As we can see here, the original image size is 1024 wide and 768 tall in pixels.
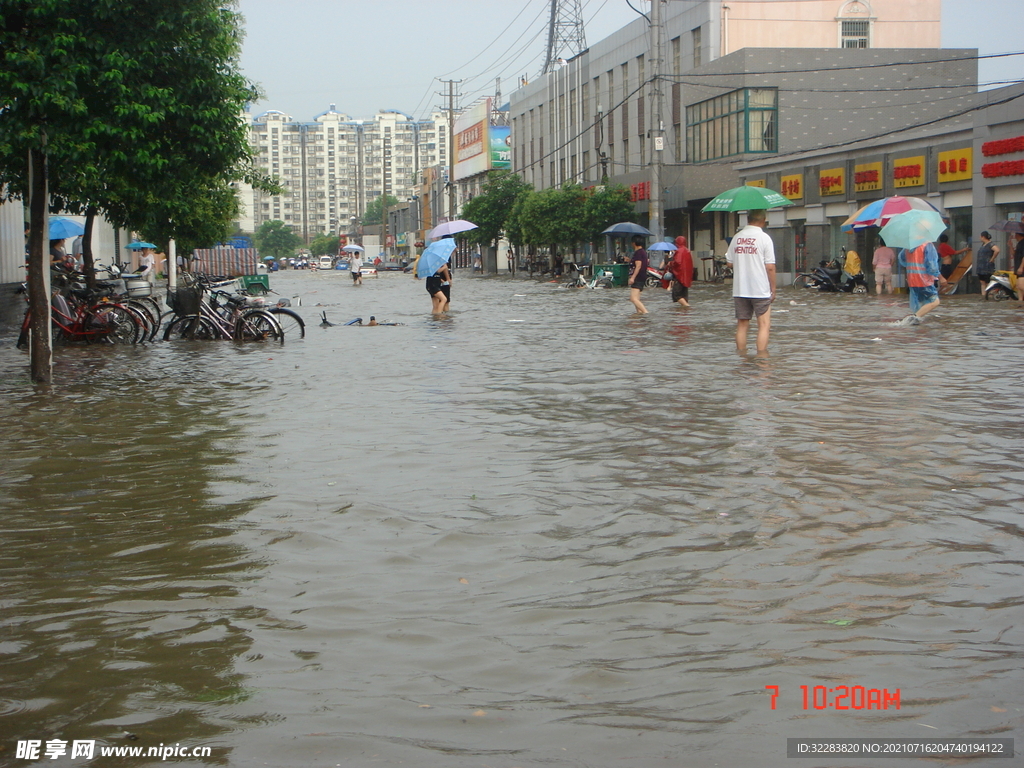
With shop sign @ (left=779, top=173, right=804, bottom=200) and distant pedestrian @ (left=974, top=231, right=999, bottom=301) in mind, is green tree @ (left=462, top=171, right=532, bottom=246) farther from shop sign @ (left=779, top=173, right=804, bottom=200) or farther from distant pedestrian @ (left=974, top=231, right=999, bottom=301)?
distant pedestrian @ (left=974, top=231, right=999, bottom=301)

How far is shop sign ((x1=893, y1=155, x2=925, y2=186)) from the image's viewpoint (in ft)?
111

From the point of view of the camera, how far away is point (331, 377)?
13133 millimetres

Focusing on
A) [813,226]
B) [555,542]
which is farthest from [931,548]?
[813,226]

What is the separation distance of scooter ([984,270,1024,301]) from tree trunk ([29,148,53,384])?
21412 millimetres

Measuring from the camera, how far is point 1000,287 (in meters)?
26.5

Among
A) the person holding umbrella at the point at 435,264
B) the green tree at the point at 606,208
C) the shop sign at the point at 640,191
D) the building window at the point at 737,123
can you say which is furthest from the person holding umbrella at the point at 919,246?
the green tree at the point at 606,208

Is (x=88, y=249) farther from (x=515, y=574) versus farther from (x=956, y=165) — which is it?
(x=515, y=574)

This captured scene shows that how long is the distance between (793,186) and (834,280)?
8444 millimetres

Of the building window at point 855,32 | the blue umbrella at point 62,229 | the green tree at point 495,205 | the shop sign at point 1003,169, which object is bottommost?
the blue umbrella at point 62,229

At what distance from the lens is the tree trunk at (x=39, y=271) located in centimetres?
1284

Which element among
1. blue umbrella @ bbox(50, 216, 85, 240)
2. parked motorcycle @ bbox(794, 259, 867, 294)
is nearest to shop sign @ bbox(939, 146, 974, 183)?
parked motorcycle @ bbox(794, 259, 867, 294)

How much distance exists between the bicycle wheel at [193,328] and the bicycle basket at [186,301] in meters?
0.13

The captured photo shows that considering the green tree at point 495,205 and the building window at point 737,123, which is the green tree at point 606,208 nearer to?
the building window at point 737,123

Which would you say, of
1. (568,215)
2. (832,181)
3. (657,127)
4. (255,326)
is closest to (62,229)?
(255,326)
